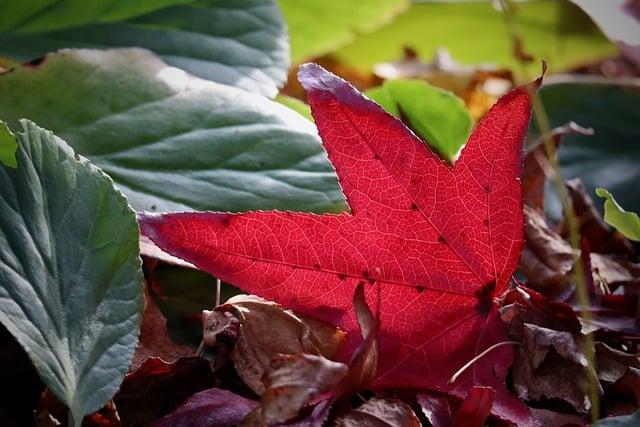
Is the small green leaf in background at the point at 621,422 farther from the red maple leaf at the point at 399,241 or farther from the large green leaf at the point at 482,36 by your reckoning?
the large green leaf at the point at 482,36

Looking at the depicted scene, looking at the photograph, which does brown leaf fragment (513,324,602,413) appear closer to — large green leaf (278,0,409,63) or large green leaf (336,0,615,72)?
large green leaf (278,0,409,63)

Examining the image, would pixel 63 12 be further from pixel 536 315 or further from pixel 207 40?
pixel 536 315

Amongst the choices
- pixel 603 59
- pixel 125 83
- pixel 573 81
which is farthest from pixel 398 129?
pixel 603 59

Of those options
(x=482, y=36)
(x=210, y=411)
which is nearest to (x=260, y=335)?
(x=210, y=411)

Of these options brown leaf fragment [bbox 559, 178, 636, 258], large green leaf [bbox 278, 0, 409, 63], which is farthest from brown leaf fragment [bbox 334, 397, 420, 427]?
large green leaf [bbox 278, 0, 409, 63]

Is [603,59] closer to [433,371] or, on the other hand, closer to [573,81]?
[573,81]

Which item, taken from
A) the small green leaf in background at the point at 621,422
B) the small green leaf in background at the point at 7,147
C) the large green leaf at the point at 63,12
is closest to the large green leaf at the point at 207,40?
the large green leaf at the point at 63,12
